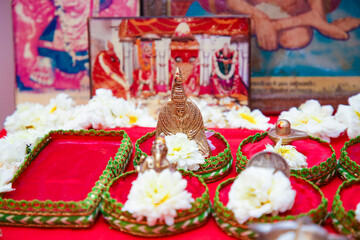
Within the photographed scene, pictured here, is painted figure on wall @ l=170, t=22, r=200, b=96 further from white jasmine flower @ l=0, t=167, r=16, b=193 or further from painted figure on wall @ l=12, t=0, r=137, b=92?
white jasmine flower @ l=0, t=167, r=16, b=193

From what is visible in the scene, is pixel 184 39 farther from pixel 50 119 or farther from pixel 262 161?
pixel 262 161

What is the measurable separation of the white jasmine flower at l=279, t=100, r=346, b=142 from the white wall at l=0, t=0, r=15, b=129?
1328 millimetres

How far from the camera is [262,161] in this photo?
917 mm

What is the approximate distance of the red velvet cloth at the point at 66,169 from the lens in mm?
1000

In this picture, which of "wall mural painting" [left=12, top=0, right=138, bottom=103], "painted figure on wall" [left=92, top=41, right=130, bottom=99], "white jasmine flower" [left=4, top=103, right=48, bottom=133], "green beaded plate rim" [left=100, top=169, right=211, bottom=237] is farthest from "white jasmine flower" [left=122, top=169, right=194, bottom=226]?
"wall mural painting" [left=12, top=0, right=138, bottom=103]

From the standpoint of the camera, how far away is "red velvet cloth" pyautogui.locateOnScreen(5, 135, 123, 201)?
100 centimetres

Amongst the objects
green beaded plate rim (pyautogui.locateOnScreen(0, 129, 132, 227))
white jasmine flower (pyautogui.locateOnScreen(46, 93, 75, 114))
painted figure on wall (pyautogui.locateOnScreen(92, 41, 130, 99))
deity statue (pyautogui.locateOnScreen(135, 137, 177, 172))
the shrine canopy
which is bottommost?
green beaded plate rim (pyautogui.locateOnScreen(0, 129, 132, 227))

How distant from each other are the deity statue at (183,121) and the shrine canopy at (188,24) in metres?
0.62

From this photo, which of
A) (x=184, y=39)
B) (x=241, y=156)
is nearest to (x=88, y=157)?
(x=241, y=156)

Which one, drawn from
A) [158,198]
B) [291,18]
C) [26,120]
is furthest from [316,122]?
[26,120]

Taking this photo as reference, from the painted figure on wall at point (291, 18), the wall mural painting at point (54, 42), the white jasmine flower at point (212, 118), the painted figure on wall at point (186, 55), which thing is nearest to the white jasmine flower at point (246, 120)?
the white jasmine flower at point (212, 118)

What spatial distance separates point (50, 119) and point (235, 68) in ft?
2.63

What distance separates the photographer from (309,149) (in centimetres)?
121

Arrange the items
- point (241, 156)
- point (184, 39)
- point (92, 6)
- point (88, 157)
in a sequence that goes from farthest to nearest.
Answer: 1. point (92, 6)
2. point (184, 39)
3. point (88, 157)
4. point (241, 156)
